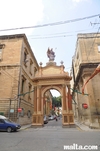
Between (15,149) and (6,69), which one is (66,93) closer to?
(6,69)

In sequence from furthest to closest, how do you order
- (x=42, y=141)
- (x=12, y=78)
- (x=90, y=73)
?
(x=12, y=78)
(x=90, y=73)
(x=42, y=141)

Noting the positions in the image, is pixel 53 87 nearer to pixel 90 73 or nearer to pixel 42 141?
pixel 90 73

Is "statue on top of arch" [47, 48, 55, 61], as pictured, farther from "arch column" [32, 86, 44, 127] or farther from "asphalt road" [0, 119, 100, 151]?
"asphalt road" [0, 119, 100, 151]

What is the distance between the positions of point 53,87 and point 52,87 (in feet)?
0.50

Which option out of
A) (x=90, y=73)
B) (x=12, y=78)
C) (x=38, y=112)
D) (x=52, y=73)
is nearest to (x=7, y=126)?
(x=38, y=112)

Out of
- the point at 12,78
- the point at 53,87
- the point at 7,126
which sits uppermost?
the point at 12,78

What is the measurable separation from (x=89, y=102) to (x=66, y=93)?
3.56 m

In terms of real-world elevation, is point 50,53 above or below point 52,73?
above

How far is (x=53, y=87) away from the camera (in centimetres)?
1873

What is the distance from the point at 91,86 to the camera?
16.8 metres

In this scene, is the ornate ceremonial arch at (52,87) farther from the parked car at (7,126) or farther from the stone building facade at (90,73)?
the parked car at (7,126)

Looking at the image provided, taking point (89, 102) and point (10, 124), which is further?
point (89, 102)

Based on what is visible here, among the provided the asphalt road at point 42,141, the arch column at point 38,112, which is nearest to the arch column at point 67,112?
the arch column at point 38,112

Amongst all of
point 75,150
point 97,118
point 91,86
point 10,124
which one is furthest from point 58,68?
point 75,150
